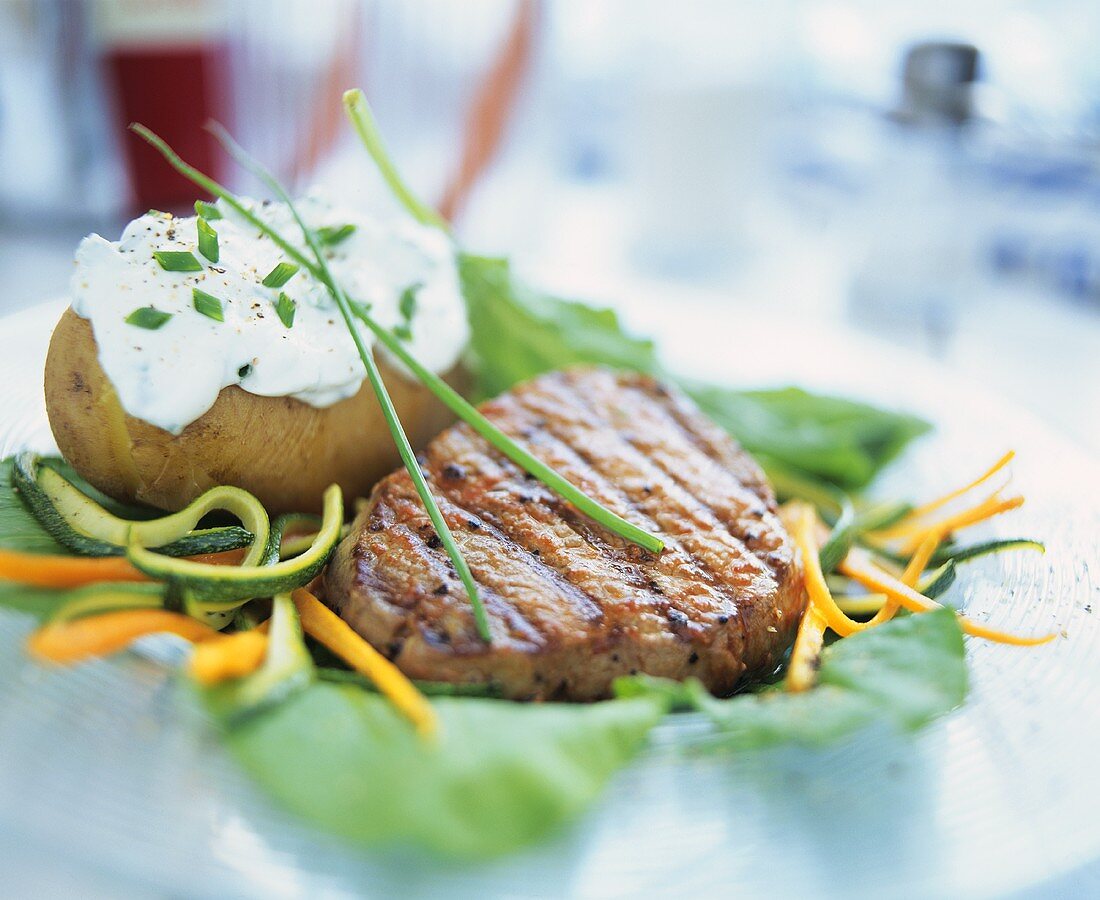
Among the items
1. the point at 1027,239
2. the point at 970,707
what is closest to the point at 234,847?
the point at 970,707

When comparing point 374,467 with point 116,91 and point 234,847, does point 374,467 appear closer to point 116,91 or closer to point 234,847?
point 234,847

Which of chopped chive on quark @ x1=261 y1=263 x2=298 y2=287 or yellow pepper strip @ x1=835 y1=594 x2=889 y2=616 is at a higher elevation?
chopped chive on quark @ x1=261 y1=263 x2=298 y2=287

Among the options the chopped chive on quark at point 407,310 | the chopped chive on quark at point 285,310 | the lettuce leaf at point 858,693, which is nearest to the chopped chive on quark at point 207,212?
the chopped chive on quark at point 285,310

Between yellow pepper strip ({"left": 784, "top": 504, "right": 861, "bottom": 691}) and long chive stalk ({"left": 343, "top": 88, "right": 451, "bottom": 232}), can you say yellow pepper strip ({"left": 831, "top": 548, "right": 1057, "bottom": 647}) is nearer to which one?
yellow pepper strip ({"left": 784, "top": 504, "right": 861, "bottom": 691})

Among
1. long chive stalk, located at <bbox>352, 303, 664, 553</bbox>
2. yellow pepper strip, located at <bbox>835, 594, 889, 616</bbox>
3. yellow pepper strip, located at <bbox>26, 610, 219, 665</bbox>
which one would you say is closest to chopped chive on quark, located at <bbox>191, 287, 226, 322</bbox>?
long chive stalk, located at <bbox>352, 303, 664, 553</bbox>

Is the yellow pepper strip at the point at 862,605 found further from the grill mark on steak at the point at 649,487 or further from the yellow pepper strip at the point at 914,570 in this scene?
the grill mark on steak at the point at 649,487

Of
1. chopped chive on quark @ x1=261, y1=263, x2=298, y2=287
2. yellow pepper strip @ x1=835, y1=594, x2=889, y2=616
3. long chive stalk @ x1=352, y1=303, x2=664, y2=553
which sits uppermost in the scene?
chopped chive on quark @ x1=261, y1=263, x2=298, y2=287
